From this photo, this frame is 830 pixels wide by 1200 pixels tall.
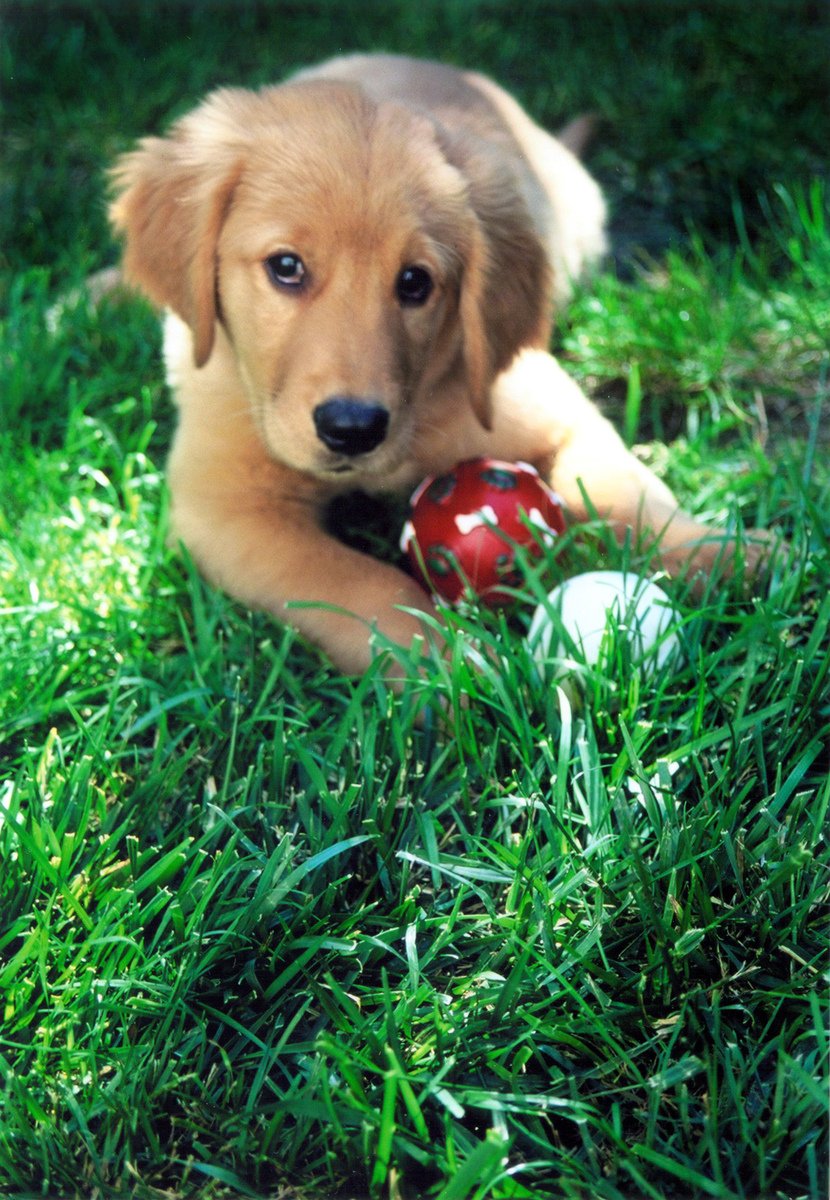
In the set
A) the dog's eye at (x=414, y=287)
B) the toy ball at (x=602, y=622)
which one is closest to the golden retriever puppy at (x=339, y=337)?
the dog's eye at (x=414, y=287)

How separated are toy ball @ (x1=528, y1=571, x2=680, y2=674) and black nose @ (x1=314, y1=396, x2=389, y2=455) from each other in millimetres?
469

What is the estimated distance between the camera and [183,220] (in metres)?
2.61

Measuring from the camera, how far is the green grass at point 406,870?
146 centimetres

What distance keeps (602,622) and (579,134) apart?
2.89 metres

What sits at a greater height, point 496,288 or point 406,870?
point 496,288

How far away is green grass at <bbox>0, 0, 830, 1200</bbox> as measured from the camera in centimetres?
146

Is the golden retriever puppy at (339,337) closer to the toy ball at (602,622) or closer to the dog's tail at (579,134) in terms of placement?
the toy ball at (602,622)

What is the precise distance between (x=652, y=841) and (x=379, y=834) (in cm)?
41

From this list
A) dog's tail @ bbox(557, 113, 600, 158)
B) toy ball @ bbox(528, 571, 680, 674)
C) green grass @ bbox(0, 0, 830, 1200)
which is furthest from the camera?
dog's tail @ bbox(557, 113, 600, 158)

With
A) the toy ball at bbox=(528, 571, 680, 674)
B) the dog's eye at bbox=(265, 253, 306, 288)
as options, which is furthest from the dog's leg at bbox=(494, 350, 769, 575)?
the dog's eye at bbox=(265, 253, 306, 288)

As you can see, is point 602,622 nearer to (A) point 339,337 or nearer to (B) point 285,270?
(A) point 339,337

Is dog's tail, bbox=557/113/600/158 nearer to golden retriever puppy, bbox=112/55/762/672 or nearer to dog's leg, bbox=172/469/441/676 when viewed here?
golden retriever puppy, bbox=112/55/762/672

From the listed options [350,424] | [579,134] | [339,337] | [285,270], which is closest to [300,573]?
[350,424]

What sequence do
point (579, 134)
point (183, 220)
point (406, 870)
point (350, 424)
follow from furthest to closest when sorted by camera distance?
1. point (579, 134)
2. point (183, 220)
3. point (350, 424)
4. point (406, 870)
